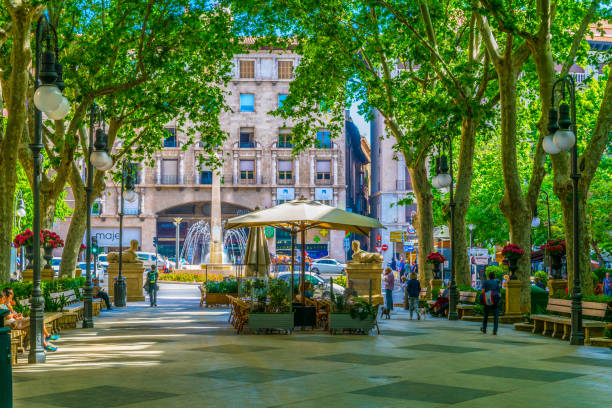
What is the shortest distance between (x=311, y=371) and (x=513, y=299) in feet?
39.0

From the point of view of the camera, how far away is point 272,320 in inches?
660

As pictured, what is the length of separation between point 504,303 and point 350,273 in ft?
24.8

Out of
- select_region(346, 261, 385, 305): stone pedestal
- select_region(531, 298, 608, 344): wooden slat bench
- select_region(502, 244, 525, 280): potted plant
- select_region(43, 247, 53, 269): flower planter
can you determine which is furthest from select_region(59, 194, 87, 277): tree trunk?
select_region(531, 298, 608, 344): wooden slat bench

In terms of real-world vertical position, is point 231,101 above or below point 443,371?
above

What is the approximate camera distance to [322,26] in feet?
80.8

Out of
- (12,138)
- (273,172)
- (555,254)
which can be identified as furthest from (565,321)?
(273,172)

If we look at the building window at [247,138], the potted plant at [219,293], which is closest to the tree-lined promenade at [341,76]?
the potted plant at [219,293]

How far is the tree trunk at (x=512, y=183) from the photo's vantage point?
21344 millimetres

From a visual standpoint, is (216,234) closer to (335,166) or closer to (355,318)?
(335,166)

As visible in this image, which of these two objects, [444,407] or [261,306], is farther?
[261,306]

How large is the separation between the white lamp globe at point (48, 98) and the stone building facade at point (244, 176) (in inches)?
2322

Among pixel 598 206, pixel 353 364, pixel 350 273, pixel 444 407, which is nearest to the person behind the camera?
pixel 444 407

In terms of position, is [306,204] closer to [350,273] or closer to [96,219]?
[350,273]

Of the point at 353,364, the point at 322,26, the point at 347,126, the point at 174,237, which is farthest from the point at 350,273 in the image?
the point at 347,126
